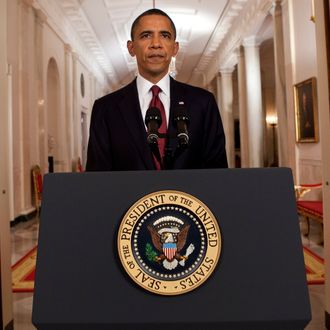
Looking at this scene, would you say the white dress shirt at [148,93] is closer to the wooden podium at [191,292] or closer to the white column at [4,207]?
the wooden podium at [191,292]

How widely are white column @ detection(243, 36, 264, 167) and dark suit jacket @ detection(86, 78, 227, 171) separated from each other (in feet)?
34.5

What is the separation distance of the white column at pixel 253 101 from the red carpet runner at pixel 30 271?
681cm

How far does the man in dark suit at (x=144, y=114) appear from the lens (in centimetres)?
163

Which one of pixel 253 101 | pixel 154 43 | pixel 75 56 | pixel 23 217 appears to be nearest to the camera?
pixel 154 43


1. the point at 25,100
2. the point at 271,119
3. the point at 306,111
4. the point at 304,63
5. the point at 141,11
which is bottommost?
the point at 306,111

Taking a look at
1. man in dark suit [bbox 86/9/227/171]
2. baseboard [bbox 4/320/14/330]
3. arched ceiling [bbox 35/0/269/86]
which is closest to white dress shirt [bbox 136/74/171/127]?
man in dark suit [bbox 86/9/227/171]

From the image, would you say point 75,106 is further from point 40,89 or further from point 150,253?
point 150,253

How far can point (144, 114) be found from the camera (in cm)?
171

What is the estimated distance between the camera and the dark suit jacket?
1.66m

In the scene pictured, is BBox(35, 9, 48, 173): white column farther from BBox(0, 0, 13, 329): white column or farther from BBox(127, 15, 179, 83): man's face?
BBox(127, 15, 179, 83): man's face

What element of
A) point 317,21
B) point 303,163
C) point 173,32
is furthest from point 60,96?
point 173,32

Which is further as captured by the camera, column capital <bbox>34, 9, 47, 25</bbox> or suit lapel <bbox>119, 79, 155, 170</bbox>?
column capital <bbox>34, 9, 47, 25</bbox>

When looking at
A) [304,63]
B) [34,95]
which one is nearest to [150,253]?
[304,63]

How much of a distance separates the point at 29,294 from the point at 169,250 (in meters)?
3.34
